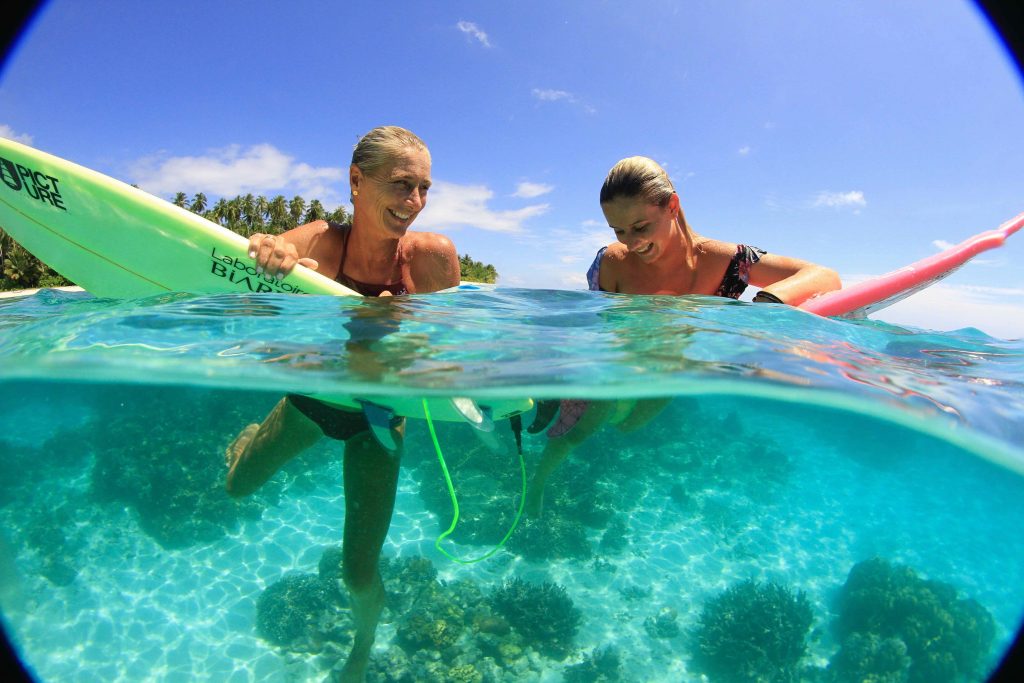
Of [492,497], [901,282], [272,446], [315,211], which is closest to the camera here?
[901,282]

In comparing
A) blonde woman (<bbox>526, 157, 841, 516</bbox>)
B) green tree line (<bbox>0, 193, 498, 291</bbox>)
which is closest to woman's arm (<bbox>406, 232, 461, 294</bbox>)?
blonde woman (<bbox>526, 157, 841, 516</bbox>)

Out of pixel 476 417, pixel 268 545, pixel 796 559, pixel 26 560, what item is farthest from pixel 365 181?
pixel 796 559

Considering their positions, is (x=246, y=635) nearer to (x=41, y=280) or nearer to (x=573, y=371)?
(x=573, y=371)

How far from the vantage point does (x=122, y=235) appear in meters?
3.94

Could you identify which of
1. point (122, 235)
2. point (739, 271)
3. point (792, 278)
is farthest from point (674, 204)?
point (122, 235)

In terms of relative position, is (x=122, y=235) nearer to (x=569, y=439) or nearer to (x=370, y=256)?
(x=370, y=256)

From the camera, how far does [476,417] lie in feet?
12.3

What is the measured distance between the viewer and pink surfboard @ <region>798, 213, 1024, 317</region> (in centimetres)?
402

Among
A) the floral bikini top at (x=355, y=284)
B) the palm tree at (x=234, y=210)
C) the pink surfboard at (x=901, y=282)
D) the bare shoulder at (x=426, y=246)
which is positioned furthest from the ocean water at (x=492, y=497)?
the palm tree at (x=234, y=210)

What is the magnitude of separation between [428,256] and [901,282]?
4.31m

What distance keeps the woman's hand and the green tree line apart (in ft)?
61.3

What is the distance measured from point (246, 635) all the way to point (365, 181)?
5940mm

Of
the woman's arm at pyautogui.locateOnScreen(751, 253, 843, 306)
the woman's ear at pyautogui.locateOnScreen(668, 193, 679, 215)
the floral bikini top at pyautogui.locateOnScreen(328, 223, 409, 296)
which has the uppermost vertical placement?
the woman's ear at pyautogui.locateOnScreen(668, 193, 679, 215)

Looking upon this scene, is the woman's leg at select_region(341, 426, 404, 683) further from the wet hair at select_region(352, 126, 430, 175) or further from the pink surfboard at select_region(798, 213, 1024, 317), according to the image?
the pink surfboard at select_region(798, 213, 1024, 317)
